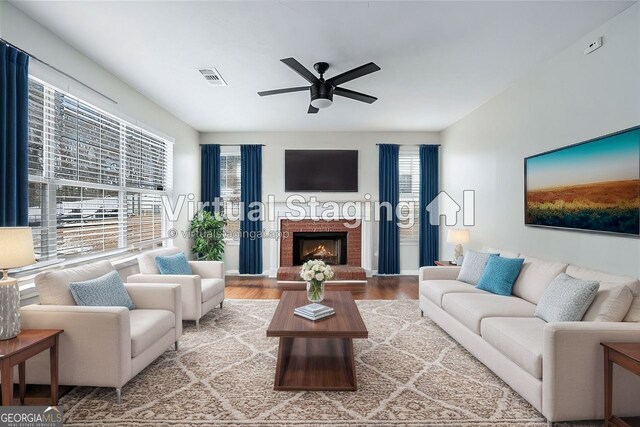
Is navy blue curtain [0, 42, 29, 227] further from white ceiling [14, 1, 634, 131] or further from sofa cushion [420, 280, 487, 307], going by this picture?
sofa cushion [420, 280, 487, 307]

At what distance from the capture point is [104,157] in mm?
3750

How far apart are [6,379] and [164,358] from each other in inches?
50.5

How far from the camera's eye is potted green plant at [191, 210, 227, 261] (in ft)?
19.2

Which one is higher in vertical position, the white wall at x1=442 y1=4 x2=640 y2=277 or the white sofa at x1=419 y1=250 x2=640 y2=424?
the white wall at x1=442 y1=4 x2=640 y2=277

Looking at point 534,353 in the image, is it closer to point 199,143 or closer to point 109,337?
point 109,337

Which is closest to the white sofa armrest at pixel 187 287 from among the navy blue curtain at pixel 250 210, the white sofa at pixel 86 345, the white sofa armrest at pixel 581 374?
the white sofa at pixel 86 345

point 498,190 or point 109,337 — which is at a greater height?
point 498,190

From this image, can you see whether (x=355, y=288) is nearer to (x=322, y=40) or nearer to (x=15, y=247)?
(x=322, y=40)

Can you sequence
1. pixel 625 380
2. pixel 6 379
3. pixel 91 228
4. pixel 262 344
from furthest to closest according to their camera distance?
pixel 91 228, pixel 262 344, pixel 625 380, pixel 6 379

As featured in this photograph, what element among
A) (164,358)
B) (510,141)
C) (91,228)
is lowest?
(164,358)

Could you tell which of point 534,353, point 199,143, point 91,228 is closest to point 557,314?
point 534,353

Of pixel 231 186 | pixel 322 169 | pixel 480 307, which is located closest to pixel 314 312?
pixel 480 307

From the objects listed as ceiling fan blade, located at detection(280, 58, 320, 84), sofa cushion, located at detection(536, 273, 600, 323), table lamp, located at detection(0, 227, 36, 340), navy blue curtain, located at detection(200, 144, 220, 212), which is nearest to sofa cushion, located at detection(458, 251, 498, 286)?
sofa cushion, located at detection(536, 273, 600, 323)

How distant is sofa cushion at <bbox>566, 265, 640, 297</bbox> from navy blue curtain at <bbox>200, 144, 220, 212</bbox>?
5.66m
